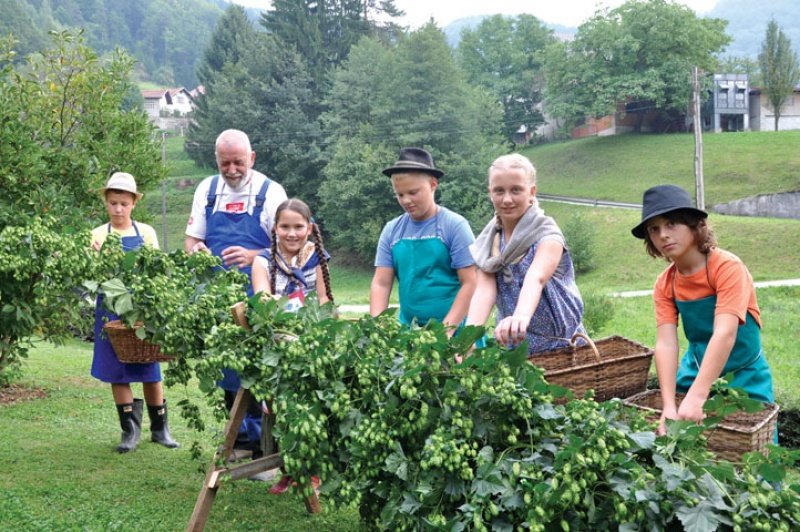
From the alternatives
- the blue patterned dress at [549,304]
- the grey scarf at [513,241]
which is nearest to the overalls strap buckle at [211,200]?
the grey scarf at [513,241]

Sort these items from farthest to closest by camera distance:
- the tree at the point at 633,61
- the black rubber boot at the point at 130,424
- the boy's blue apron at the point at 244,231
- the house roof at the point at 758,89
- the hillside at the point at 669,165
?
the house roof at the point at 758,89 < the tree at the point at 633,61 < the hillside at the point at 669,165 < the black rubber boot at the point at 130,424 < the boy's blue apron at the point at 244,231

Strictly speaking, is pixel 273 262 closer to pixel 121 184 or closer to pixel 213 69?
pixel 121 184

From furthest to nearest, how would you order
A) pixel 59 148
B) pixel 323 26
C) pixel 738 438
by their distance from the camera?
pixel 323 26, pixel 59 148, pixel 738 438

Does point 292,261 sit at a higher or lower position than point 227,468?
higher

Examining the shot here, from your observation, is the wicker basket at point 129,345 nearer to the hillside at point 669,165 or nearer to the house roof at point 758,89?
the hillside at point 669,165

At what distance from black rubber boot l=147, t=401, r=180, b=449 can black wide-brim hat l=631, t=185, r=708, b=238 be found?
4.13 meters

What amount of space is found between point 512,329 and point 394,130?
50.8m

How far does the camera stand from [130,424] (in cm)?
642

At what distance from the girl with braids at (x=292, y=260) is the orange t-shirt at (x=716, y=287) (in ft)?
6.66

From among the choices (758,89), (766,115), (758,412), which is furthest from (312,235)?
(758,89)

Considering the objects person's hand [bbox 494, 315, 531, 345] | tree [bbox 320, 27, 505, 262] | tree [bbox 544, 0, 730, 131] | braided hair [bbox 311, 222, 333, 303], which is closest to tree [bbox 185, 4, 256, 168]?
tree [bbox 320, 27, 505, 262]

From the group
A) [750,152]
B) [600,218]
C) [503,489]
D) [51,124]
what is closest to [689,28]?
[750,152]

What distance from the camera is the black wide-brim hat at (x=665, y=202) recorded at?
11.8ft

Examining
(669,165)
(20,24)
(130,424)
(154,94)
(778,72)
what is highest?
(20,24)
